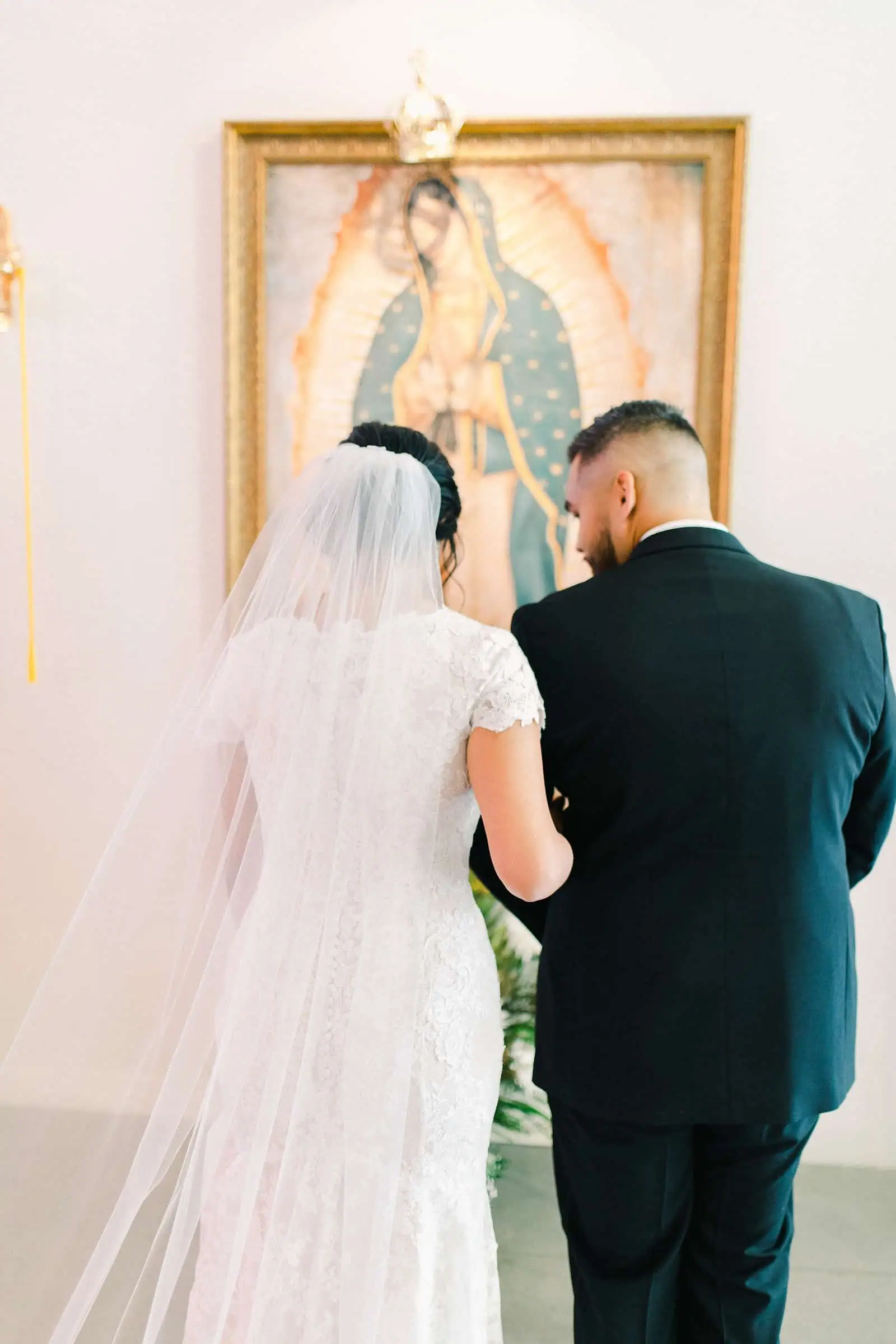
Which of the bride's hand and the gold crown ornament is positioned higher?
the gold crown ornament

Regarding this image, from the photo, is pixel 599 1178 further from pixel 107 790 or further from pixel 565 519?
pixel 107 790

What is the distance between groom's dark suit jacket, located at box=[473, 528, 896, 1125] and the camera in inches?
50.1

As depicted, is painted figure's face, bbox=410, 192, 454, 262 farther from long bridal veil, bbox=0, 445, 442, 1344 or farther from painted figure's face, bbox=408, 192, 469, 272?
long bridal veil, bbox=0, 445, 442, 1344

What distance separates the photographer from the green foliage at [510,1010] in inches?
80.6

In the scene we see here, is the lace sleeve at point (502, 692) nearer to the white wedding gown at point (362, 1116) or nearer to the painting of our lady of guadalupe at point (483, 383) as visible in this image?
the white wedding gown at point (362, 1116)

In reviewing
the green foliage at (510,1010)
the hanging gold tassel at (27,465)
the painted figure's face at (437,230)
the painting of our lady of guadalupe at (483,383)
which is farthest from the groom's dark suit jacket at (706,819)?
the hanging gold tassel at (27,465)

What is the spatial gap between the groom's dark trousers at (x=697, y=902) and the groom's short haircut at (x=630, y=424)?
22 cm

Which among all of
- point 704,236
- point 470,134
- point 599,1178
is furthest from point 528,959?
point 470,134

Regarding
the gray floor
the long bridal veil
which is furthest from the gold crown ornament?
the gray floor

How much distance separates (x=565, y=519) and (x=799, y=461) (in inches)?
21.3

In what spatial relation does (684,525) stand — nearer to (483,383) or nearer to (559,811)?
(559,811)

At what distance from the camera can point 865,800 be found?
4.97 feet

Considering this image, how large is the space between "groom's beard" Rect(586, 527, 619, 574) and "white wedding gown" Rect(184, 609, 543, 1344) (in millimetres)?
365

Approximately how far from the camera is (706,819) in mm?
1276
